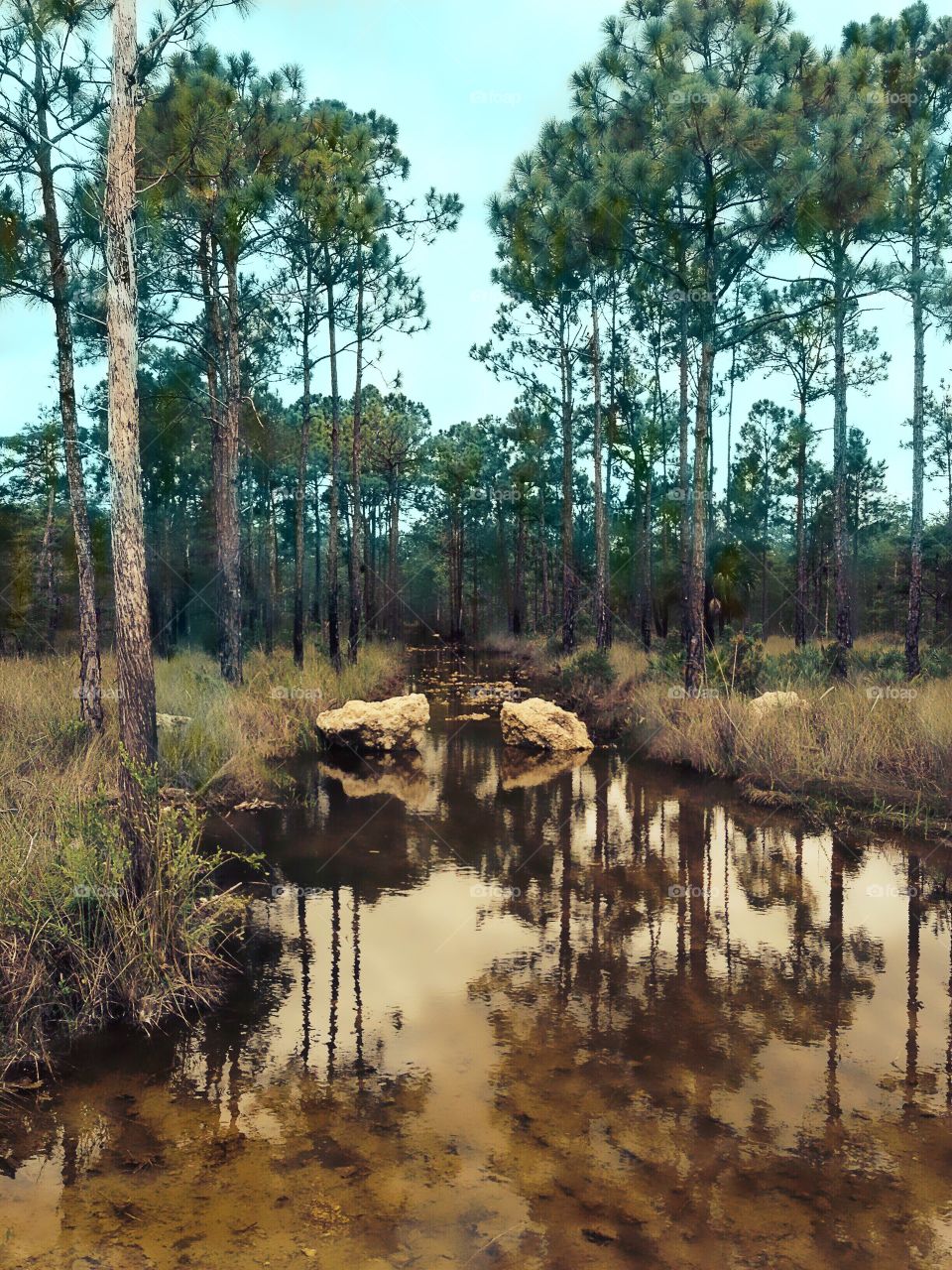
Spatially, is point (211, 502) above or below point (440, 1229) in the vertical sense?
above

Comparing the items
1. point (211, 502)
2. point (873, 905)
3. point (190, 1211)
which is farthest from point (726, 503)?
point (190, 1211)

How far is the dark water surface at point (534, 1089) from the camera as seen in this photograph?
3861 millimetres

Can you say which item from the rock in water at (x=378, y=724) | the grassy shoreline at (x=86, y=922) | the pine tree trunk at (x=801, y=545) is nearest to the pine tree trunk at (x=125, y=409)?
the grassy shoreline at (x=86, y=922)

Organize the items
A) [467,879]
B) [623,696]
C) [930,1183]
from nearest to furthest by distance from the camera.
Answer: [930,1183]
[467,879]
[623,696]

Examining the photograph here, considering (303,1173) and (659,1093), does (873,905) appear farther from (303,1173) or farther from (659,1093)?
(303,1173)

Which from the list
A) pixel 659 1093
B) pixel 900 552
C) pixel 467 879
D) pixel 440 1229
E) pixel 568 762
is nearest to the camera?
pixel 440 1229

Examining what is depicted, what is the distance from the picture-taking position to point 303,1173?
427 cm

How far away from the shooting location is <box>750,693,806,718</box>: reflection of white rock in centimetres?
1357

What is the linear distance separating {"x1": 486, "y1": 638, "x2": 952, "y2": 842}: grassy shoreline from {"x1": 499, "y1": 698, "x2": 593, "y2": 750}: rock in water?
94 cm

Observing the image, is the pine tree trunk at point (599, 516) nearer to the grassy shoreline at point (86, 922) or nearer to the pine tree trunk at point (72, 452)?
the pine tree trunk at point (72, 452)

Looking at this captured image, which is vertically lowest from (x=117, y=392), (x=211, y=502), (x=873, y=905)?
(x=873, y=905)

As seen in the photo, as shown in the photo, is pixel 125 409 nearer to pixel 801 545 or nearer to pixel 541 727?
pixel 541 727

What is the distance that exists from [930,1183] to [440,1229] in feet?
7.24

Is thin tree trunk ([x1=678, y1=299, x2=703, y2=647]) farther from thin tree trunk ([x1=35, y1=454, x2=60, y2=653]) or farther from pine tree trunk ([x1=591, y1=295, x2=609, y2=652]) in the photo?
thin tree trunk ([x1=35, y1=454, x2=60, y2=653])
